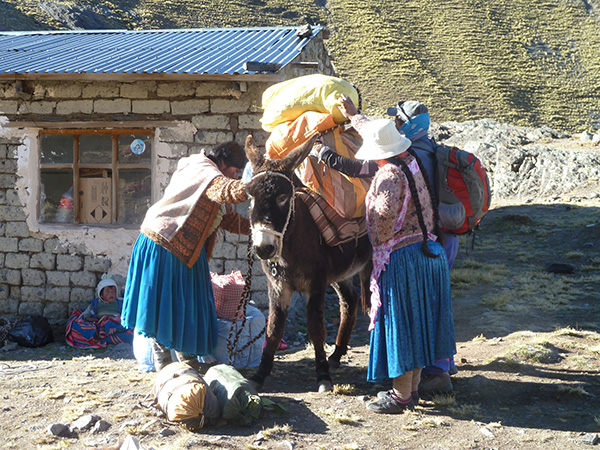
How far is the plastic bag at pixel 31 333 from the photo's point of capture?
652cm

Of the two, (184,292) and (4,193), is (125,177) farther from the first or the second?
(184,292)

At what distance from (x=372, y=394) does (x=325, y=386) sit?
0.33m

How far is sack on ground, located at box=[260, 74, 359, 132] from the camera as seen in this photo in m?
4.29

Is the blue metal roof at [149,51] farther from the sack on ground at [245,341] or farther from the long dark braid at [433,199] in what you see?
the long dark braid at [433,199]

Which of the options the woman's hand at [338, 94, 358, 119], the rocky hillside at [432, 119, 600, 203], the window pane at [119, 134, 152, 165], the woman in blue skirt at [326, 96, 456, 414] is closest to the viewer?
the woman in blue skirt at [326, 96, 456, 414]

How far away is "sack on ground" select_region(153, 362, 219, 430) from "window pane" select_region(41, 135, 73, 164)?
14.2ft

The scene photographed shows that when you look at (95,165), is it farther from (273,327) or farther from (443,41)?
(443,41)

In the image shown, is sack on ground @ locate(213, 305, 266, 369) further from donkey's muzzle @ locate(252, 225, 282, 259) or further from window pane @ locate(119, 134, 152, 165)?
window pane @ locate(119, 134, 152, 165)

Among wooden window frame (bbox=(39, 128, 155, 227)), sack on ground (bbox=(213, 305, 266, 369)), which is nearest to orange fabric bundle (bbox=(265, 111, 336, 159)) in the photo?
sack on ground (bbox=(213, 305, 266, 369))

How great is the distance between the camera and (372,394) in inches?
165

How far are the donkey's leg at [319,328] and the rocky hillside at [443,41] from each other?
31.2 m

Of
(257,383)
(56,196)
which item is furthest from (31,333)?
(257,383)

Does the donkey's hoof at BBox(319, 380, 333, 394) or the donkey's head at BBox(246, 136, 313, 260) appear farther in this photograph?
the donkey's hoof at BBox(319, 380, 333, 394)

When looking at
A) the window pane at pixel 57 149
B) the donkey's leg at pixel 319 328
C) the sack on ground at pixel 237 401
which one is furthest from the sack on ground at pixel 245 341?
the window pane at pixel 57 149
